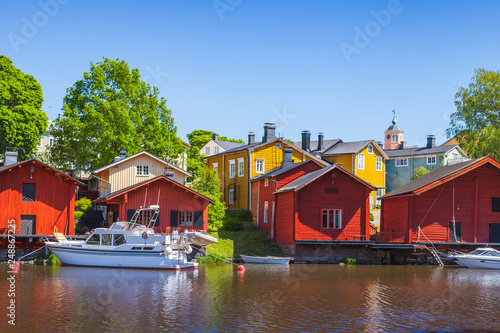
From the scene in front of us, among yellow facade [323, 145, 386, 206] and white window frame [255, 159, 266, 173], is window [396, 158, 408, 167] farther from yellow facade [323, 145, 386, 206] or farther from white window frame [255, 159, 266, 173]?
white window frame [255, 159, 266, 173]

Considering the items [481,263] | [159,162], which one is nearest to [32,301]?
[159,162]

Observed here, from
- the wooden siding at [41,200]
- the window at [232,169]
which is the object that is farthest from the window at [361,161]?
the wooden siding at [41,200]

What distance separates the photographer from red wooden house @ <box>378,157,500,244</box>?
44.3 m

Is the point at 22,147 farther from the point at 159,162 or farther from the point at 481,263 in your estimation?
the point at 481,263

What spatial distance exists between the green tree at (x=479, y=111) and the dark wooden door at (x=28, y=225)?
149ft

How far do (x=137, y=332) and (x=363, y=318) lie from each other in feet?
29.4

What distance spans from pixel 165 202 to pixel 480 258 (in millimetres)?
24366

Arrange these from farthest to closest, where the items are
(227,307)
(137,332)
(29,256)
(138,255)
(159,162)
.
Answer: (159,162)
(29,256)
(138,255)
(227,307)
(137,332)

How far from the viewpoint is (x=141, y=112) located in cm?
5544

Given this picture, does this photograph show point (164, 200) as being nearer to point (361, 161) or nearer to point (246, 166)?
point (246, 166)

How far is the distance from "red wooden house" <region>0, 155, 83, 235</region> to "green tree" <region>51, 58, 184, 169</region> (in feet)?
38.8

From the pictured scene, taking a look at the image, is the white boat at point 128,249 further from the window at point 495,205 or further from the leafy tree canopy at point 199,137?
the leafy tree canopy at point 199,137

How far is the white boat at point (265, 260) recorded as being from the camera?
4044cm

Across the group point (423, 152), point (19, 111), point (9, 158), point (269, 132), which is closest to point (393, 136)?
point (423, 152)
